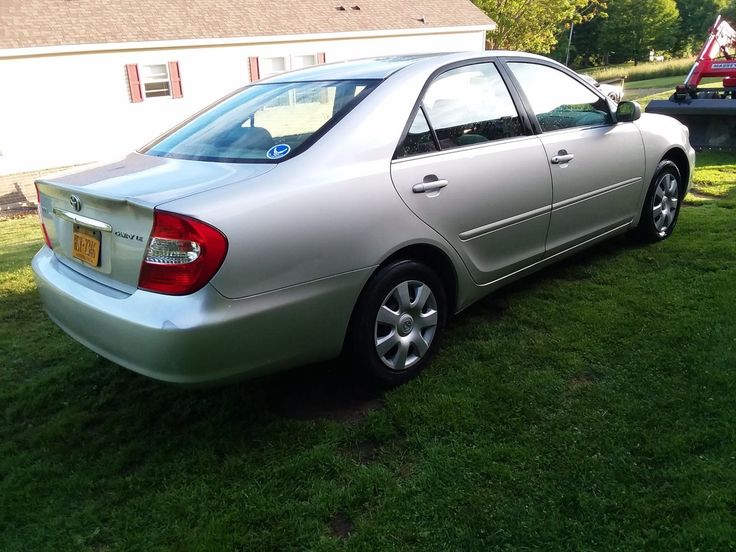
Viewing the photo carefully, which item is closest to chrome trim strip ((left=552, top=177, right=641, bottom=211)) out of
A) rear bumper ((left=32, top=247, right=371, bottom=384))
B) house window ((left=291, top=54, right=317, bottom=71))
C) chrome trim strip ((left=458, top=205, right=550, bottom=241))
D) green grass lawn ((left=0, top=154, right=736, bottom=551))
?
chrome trim strip ((left=458, top=205, right=550, bottom=241))

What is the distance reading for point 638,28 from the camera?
61.3 m

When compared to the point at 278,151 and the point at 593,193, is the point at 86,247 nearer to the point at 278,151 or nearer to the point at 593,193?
the point at 278,151

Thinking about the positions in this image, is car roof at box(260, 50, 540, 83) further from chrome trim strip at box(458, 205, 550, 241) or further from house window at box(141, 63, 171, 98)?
house window at box(141, 63, 171, 98)

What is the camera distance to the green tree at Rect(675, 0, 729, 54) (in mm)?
67000

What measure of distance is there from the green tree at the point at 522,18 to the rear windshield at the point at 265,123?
94.2 ft

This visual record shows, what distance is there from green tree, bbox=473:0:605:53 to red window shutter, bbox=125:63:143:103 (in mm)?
18351

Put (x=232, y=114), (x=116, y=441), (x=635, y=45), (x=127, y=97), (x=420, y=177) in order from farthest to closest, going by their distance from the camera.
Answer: (x=635, y=45), (x=127, y=97), (x=232, y=114), (x=420, y=177), (x=116, y=441)

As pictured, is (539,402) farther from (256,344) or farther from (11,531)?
(11,531)

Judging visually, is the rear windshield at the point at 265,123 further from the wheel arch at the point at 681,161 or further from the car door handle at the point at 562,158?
the wheel arch at the point at 681,161

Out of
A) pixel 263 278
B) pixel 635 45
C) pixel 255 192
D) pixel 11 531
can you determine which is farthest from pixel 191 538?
pixel 635 45

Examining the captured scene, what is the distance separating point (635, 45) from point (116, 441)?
6946 cm

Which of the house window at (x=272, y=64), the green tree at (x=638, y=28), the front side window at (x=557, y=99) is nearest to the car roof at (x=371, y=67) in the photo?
the front side window at (x=557, y=99)

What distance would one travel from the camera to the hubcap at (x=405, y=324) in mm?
3061

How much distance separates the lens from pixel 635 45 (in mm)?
62031
